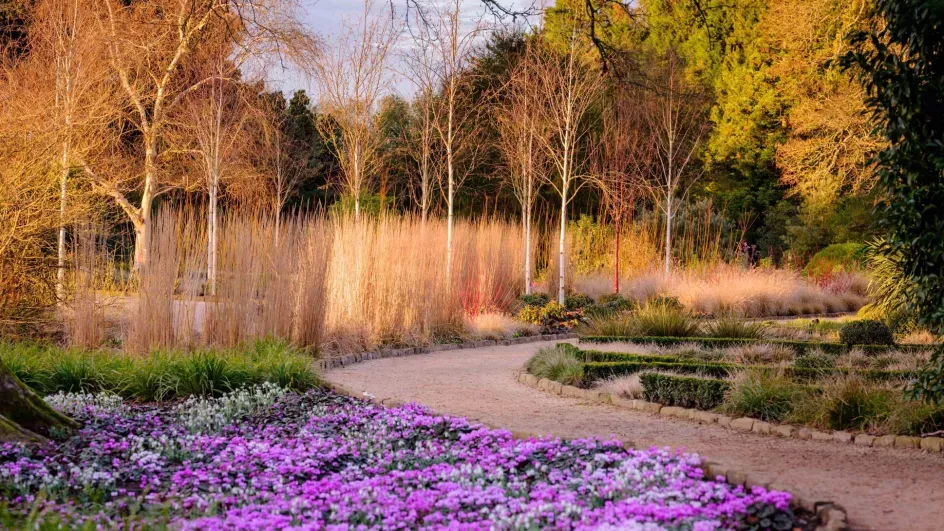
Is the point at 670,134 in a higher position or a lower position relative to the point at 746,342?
higher

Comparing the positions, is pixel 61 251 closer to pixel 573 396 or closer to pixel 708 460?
pixel 573 396

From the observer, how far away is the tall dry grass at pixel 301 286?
317 inches

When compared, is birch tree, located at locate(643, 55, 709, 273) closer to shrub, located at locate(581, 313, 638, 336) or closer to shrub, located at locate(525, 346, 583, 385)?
shrub, located at locate(581, 313, 638, 336)

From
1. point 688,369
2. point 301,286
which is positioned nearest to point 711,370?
point 688,369

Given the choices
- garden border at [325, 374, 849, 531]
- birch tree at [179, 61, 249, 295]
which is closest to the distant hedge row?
garden border at [325, 374, 849, 531]

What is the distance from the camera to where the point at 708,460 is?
423cm

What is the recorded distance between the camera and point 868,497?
13.5ft

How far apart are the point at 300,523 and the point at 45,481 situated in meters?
1.29

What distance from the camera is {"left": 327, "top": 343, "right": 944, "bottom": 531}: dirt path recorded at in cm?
407

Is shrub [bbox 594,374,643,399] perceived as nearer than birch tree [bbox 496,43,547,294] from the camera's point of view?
Yes

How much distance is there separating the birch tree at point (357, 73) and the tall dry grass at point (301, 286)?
18.2 feet

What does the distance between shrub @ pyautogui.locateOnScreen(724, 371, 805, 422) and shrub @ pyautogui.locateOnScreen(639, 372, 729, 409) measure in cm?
14

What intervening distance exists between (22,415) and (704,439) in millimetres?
3989

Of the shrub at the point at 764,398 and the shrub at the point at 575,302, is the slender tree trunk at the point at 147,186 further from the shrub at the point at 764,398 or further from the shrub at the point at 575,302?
the shrub at the point at 764,398
